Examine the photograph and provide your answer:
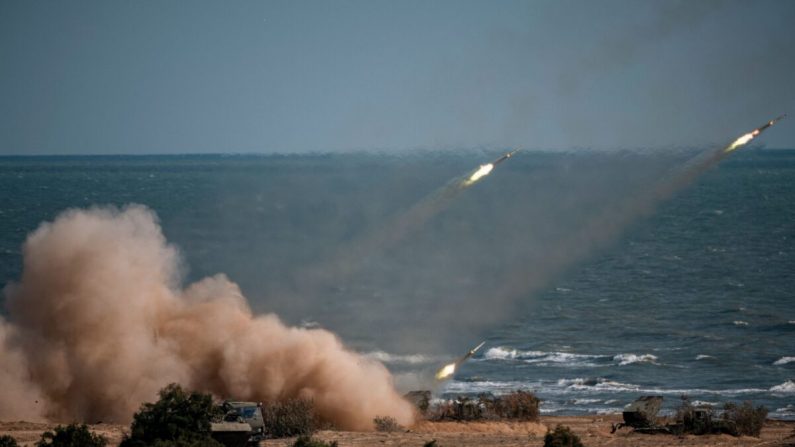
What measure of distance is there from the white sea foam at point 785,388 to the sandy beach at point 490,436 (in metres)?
9.27

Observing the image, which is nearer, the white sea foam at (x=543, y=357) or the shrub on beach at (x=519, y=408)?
the shrub on beach at (x=519, y=408)

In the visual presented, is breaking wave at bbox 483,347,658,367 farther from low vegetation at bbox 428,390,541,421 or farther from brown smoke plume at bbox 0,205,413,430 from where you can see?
brown smoke plume at bbox 0,205,413,430

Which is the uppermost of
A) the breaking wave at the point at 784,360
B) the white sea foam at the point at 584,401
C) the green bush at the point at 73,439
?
the breaking wave at the point at 784,360

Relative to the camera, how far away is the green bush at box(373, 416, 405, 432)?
4169 cm

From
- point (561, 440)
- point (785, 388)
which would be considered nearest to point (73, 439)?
point (561, 440)

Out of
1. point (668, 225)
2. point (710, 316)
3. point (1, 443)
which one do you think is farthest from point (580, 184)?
point (1, 443)

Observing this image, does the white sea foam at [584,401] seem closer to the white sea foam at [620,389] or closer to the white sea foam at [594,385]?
the white sea foam at [620,389]

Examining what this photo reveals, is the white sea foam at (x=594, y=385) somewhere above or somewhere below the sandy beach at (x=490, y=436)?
above

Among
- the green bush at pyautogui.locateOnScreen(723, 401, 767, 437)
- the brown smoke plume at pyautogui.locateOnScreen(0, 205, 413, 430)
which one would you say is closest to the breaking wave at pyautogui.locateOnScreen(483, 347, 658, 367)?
the brown smoke plume at pyautogui.locateOnScreen(0, 205, 413, 430)

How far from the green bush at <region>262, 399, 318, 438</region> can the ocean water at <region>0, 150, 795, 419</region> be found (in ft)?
36.8

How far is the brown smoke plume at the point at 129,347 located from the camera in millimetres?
43188

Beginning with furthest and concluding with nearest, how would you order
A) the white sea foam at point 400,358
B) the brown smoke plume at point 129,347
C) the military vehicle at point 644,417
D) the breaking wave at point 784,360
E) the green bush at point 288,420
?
the white sea foam at point 400,358 < the breaking wave at point 784,360 < the brown smoke plume at point 129,347 < the military vehicle at point 644,417 < the green bush at point 288,420

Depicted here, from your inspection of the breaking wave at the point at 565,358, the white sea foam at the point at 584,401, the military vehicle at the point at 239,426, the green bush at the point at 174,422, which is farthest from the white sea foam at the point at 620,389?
the green bush at the point at 174,422

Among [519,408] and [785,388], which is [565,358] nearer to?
[785,388]
